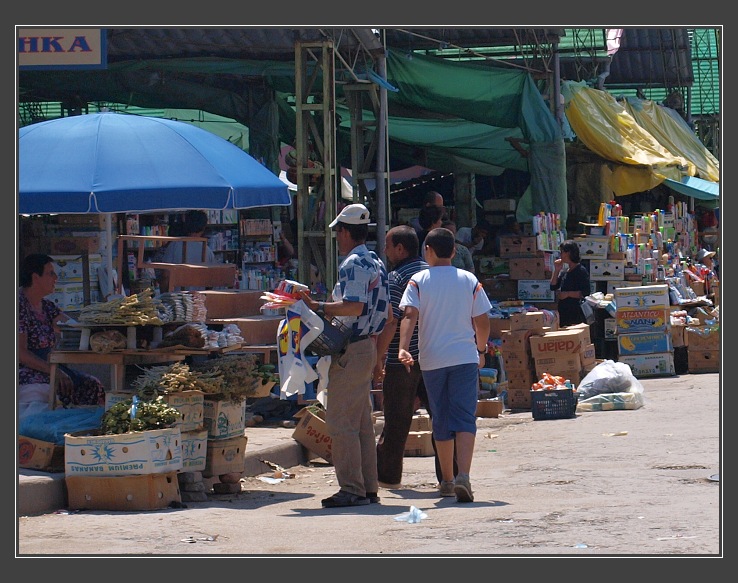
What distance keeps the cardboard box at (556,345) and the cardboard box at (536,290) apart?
5004 mm

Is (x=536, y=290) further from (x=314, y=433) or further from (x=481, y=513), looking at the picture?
(x=481, y=513)

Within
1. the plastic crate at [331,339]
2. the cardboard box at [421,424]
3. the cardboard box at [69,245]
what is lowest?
the cardboard box at [421,424]

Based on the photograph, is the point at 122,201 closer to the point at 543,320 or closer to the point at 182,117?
the point at 543,320

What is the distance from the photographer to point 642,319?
53.5 ft

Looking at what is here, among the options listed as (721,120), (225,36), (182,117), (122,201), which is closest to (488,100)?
(225,36)

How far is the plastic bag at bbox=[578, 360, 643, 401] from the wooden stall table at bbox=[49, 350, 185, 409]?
6.33 meters

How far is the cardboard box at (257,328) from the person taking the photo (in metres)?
10.2

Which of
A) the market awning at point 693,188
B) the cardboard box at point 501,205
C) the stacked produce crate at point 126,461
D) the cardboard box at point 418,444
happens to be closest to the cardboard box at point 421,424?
the cardboard box at point 418,444

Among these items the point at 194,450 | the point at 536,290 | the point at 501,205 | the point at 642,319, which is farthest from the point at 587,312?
the point at 194,450

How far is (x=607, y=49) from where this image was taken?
26984 mm

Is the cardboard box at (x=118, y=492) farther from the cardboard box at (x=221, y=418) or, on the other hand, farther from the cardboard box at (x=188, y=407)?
the cardboard box at (x=221, y=418)

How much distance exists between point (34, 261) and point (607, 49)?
20.2 meters

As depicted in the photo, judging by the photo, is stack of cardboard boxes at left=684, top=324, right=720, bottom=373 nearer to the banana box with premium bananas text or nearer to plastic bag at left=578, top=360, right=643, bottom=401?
the banana box with premium bananas text

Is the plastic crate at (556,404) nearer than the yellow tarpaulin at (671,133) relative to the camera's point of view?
Yes
